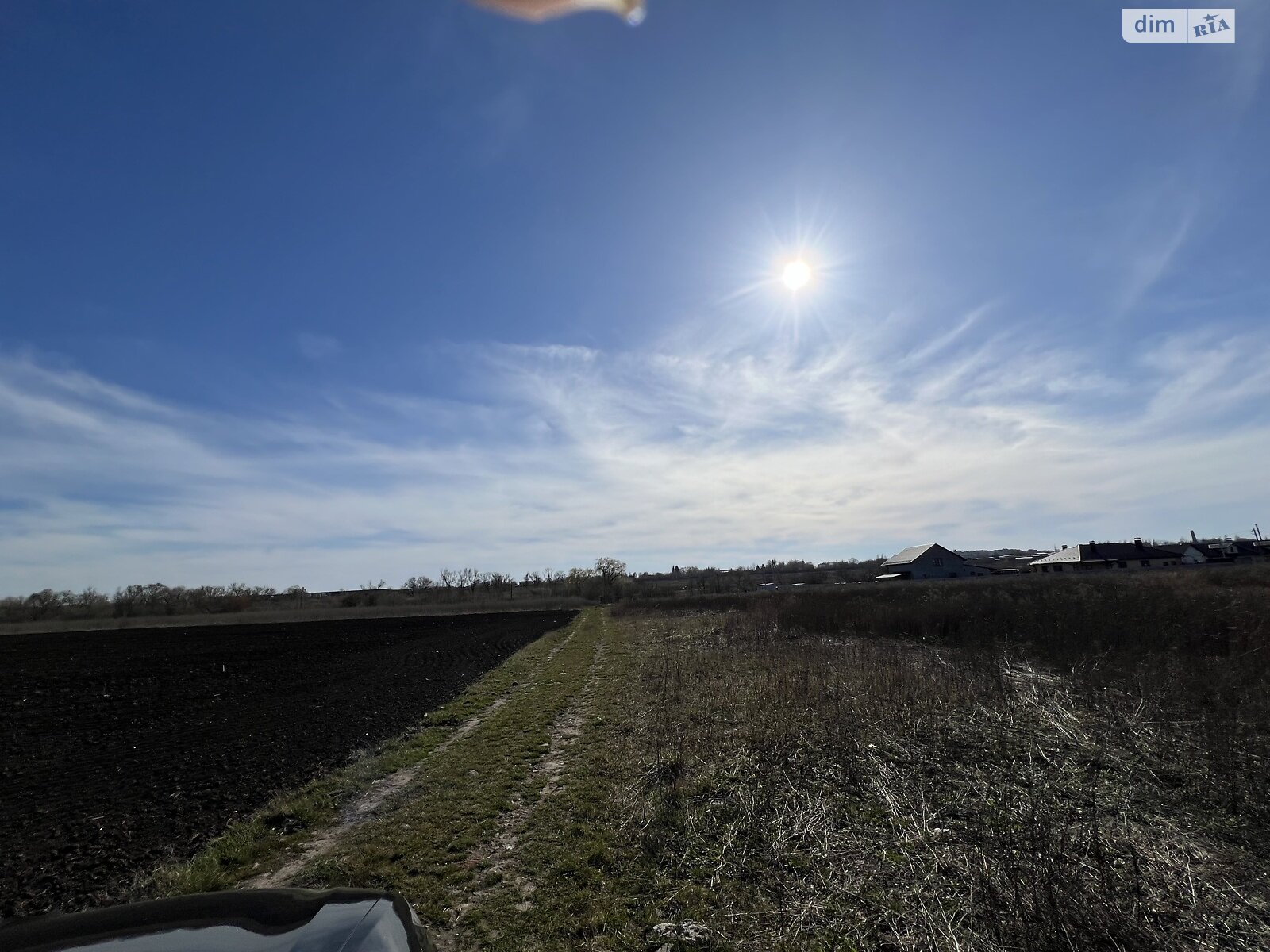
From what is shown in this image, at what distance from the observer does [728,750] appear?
995 cm

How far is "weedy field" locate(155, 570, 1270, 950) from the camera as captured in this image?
4.92m

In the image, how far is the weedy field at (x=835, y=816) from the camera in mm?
4922

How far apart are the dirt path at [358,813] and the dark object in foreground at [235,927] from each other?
1.70 meters

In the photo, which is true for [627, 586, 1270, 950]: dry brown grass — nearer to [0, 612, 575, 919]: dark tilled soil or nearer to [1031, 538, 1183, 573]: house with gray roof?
[0, 612, 575, 919]: dark tilled soil

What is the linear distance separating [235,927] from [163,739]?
16.4m

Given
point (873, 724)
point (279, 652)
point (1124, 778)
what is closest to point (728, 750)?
point (873, 724)

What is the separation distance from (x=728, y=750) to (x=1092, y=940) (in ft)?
19.8

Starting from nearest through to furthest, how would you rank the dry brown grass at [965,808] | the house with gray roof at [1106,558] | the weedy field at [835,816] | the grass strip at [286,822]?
the dry brown grass at [965,808], the weedy field at [835,816], the grass strip at [286,822], the house with gray roof at [1106,558]

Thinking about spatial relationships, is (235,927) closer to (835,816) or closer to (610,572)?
(835,816)

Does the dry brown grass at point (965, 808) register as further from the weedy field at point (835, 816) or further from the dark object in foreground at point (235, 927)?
the dark object in foreground at point (235, 927)

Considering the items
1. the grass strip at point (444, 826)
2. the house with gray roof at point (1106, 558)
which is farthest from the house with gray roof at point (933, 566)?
the grass strip at point (444, 826)

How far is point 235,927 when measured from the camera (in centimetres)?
264

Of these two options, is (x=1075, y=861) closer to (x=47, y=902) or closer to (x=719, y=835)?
(x=719, y=835)

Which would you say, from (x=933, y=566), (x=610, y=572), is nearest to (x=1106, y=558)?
(x=933, y=566)
